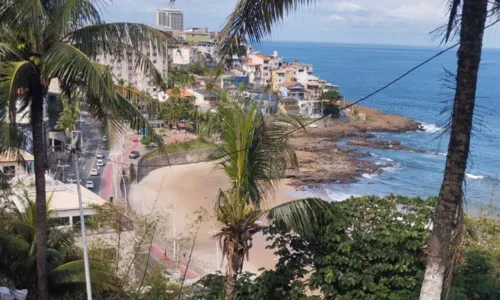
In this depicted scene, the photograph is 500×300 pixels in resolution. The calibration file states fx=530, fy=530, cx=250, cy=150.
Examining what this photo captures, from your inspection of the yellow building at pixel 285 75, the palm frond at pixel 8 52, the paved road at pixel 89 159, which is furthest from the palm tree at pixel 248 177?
the yellow building at pixel 285 75

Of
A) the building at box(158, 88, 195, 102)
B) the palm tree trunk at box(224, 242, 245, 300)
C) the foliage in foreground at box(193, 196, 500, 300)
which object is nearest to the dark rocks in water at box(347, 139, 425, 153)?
the building at box(158, 88, 195, 102)

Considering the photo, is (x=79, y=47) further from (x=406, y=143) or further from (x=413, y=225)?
(x=406, y=143)

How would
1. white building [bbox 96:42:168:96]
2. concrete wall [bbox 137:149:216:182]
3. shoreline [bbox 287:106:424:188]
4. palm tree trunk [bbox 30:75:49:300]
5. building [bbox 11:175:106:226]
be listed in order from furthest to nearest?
1. concrete wall [bbox 137:149:216:182]
2. shoreline [bbox 287:106:424:188]
3. building [bbox 11:175:106:226]
4. white building [bbox 96:42:168:96]
5. palm tree trunk [bbox 30:75:49:300]

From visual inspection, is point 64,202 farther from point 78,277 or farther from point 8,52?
point 8,52

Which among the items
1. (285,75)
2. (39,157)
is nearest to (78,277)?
(39,157)

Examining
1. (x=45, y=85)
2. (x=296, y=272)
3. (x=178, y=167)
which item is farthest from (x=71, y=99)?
(x=178, y=167)

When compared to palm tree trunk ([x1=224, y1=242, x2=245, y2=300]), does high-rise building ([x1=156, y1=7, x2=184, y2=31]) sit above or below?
above

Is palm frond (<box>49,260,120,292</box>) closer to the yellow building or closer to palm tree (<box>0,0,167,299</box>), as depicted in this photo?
palm tree (<box>0,0,167,299</box>)
